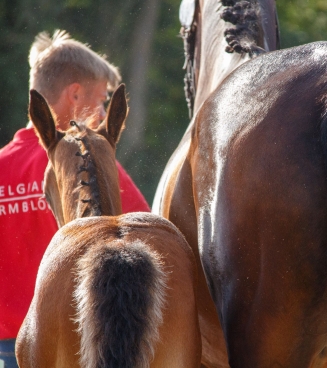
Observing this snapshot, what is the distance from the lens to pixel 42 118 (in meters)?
3.56

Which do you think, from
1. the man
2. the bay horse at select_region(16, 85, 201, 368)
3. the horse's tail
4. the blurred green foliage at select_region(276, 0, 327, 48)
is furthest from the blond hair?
the blurred green foliage at select_region(276, 0, 327, 48)

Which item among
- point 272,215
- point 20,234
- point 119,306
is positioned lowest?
point 20,234

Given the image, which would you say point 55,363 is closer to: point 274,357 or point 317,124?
point 274,357

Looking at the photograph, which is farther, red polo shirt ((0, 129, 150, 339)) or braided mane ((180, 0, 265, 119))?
red polo shirt ((0, 129, 150, 339))

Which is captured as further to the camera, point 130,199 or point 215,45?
point 130,199

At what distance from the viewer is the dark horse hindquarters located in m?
2.47

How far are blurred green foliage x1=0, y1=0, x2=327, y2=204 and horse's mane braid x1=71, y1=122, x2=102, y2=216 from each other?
26.0 ft

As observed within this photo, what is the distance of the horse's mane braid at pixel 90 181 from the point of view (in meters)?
3.20

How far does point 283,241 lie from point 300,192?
6.6 inches

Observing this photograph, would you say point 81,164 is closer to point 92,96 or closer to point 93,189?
point 93,189

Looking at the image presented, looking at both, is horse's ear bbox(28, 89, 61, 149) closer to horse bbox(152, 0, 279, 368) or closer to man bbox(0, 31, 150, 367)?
man bbox(0, 31, 150, 367)

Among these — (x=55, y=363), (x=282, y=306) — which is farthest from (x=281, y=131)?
(x=55, y=363)

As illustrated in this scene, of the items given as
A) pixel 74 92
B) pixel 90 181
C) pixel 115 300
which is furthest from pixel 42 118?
pixel 115 300

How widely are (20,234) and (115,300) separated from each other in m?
1.83
